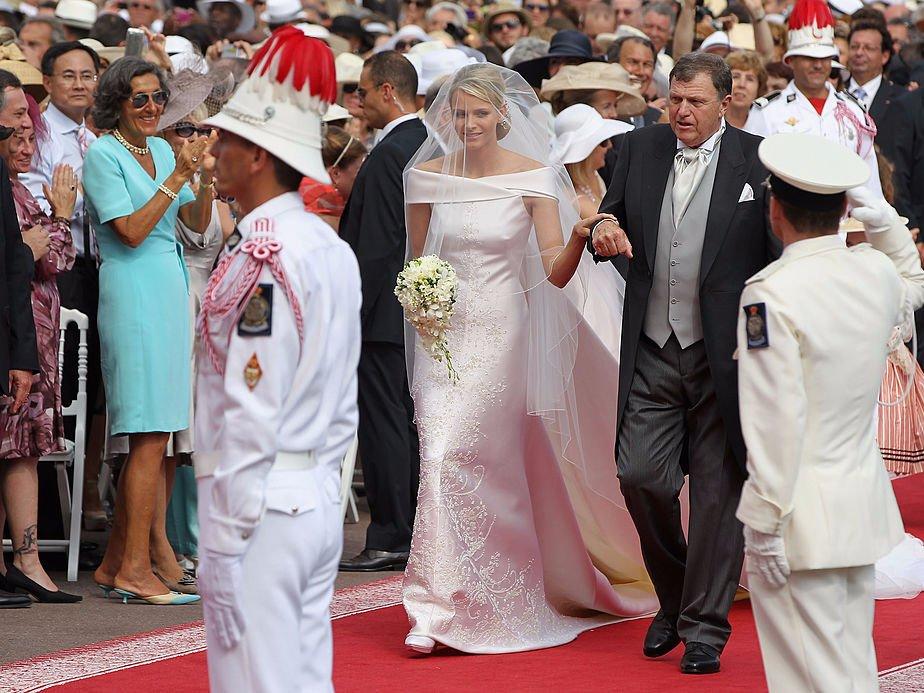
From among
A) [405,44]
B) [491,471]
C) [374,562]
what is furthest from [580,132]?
[405,44]

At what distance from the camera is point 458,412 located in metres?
6.64

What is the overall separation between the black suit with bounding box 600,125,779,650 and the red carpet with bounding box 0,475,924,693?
253 mm

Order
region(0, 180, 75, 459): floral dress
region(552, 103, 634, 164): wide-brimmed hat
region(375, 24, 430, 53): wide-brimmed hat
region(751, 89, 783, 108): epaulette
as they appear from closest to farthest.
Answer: region(0, 180, 75, 459): floral dress
region(552, 103, 634, 164): wide-brimmed hat
region(751, 89, 783, 108): epaulette
region(375, 24, 430, 53): wide-brimmed hat

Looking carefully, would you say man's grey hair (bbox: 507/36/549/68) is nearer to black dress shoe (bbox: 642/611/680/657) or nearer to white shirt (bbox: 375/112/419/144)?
white shirt (bbox: 375/112/419/144)

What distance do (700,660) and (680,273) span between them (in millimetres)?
1462

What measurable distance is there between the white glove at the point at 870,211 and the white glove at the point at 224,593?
84.1 inches

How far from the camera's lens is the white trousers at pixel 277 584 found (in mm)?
3594

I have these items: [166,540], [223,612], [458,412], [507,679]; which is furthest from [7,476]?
[223,612]

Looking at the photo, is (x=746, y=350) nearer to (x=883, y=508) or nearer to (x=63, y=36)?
(x=883, y=508)

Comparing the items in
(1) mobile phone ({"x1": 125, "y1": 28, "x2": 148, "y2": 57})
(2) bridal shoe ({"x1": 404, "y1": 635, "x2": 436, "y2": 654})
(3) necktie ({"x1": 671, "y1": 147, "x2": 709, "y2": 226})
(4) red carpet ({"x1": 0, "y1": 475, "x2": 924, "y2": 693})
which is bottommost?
(4) red carpet ({"x1": 0, "y1": 475, "x2": 924, "y2": 693})

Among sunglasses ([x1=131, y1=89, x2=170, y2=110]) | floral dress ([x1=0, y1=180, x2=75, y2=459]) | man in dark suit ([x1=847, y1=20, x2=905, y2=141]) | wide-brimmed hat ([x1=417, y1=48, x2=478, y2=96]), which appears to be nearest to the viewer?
floral dress ([x1=0, y1=180, x2=75, y2=459])

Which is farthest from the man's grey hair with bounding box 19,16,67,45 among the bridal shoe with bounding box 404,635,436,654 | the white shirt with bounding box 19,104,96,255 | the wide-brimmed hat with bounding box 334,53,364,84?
the bridal shoe with bounding box 404,635,436,654

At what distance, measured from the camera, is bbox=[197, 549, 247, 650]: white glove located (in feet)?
11.7

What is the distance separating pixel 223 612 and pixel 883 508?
184 centimetres
